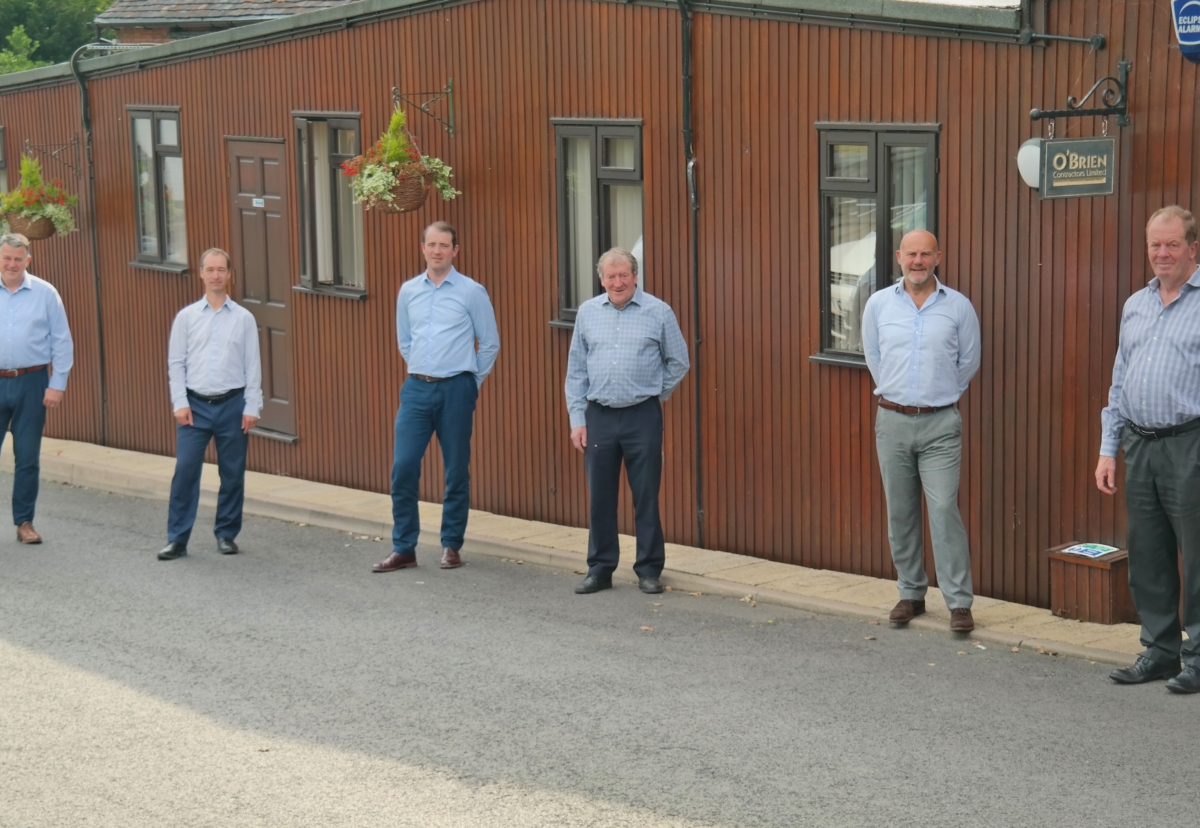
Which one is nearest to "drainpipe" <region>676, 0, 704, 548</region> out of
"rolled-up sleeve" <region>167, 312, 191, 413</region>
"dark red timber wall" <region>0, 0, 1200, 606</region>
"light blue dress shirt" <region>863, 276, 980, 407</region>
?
"dark red timber wall" <region>0, 0, 1200, 606</region>

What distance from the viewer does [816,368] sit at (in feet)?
33.7

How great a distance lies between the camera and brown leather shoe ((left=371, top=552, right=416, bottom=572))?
35.4ft

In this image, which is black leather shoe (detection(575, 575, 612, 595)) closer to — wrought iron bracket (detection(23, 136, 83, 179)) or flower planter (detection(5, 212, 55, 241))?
flower planter (detection(5, 212, 55, 241))

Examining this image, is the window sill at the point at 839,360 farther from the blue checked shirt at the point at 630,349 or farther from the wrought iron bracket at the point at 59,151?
the wrought iron bracket at the point at 59,151

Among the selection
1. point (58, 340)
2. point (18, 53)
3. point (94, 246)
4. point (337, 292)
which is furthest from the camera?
point (18, 53)

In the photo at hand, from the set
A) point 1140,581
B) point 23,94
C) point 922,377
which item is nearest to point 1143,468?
point 1140,581

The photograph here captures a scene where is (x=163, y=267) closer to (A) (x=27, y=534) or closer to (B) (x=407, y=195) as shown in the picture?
(B) (x=407, y=195)

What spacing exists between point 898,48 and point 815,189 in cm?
98

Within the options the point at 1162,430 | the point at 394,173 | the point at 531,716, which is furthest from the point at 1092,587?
the point at 394,173

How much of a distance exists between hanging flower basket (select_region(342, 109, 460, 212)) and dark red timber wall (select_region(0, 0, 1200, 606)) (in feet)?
1.39

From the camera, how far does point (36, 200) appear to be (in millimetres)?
16438

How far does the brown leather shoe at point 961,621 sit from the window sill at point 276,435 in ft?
23.9

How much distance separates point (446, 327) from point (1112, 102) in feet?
13.6

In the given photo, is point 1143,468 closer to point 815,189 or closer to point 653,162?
point 815,189
